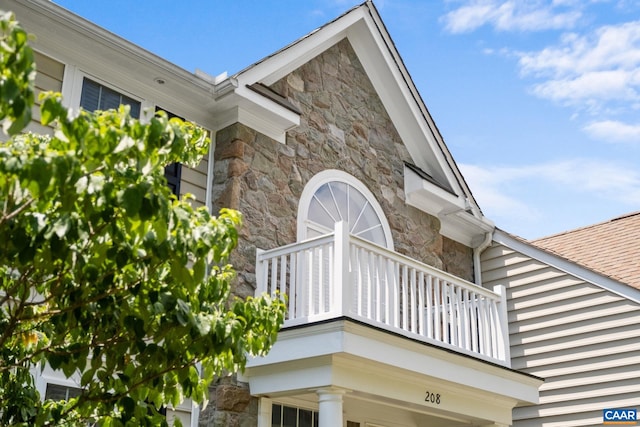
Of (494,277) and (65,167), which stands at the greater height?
(494,277)

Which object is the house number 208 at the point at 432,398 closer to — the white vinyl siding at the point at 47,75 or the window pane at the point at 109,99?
the window pane at the point at 109,99

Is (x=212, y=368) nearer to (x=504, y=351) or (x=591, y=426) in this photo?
(x=504, y=351)

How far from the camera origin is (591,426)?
10359 mm

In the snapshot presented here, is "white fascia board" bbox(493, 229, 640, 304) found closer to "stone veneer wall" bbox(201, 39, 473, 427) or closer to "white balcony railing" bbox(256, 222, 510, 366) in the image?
"stone veneer wall" bbox(201, 39, 473, 427)

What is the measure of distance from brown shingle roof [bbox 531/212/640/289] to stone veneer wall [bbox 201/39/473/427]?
2.01 m

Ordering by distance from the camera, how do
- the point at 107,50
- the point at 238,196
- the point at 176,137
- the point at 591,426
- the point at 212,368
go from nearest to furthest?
the point at 176,137
the point at 212,368
the point at 107,50
the point at 238,196
the point at 591,426

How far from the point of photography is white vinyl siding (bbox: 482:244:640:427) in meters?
10.3

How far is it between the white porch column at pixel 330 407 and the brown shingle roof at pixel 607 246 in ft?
16.8

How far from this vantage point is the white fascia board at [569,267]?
10344mm

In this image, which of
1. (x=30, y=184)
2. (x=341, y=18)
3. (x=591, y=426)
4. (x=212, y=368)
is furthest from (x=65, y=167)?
(x=591, y=426)

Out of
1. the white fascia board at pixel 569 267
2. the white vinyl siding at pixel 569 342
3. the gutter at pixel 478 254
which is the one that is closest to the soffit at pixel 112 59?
the gutter at pixel 478 254

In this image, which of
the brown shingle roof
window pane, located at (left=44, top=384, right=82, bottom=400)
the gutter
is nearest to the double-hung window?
window pane, located at (left=44, top=384, right=82, bottom=400)

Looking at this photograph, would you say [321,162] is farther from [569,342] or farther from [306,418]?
[569,342]

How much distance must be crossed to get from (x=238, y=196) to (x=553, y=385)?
523cm
